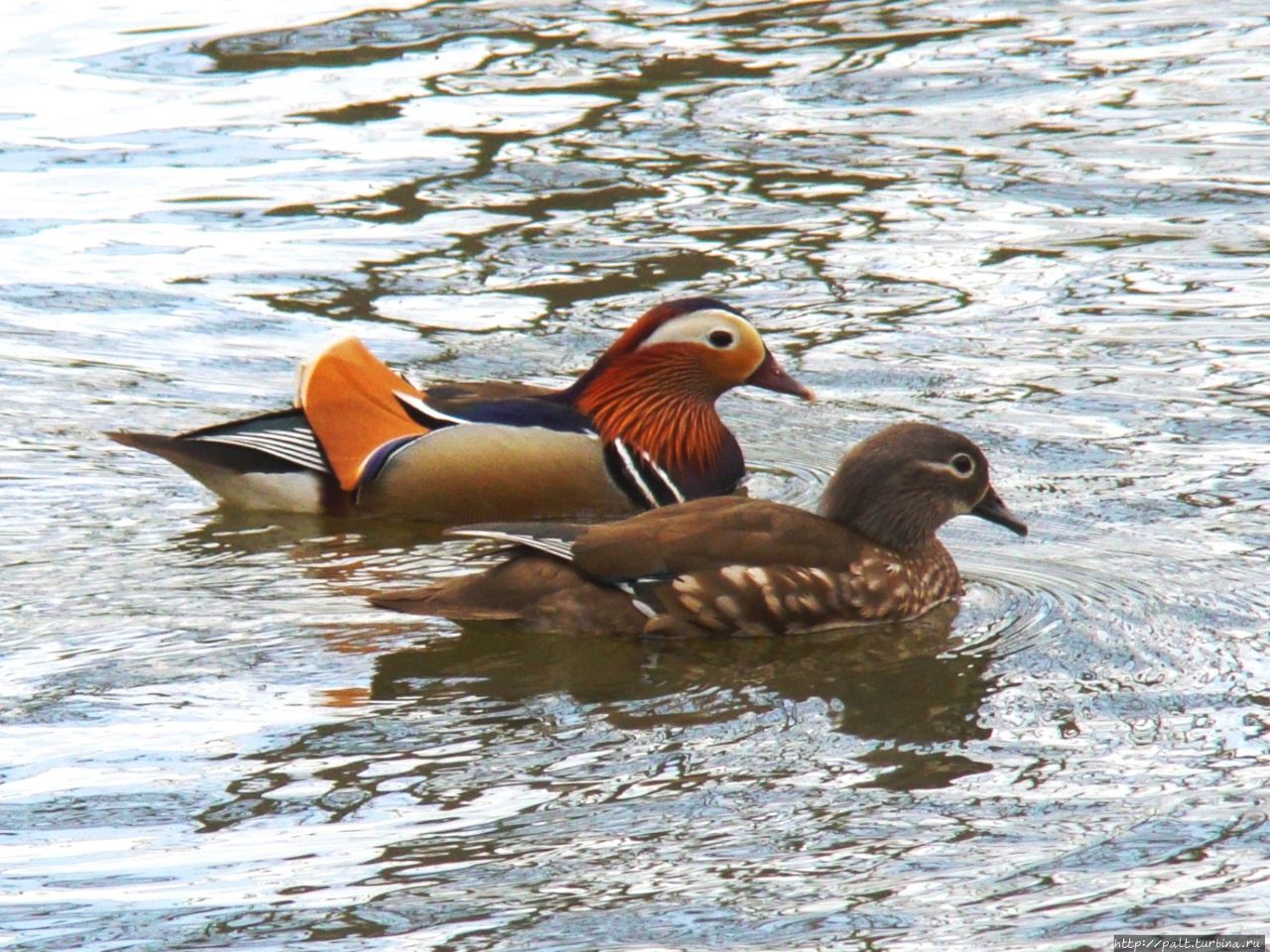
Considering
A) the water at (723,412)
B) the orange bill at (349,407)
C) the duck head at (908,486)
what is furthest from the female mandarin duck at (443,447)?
the duck head at (908,486)

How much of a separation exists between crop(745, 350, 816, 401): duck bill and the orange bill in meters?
1.28

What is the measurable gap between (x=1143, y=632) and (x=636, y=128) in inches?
269

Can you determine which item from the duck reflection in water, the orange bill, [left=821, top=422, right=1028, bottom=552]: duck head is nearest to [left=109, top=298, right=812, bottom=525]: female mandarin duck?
the orange bill

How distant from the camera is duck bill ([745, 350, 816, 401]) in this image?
8461 mm

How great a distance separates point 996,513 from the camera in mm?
7316

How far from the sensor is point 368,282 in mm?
10539

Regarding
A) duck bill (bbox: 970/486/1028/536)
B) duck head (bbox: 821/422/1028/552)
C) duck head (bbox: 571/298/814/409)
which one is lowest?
duck bill (bbox: 970/486/1028/536)

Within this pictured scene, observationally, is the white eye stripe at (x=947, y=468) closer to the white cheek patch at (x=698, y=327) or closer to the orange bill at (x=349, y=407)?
the white cheek patch at (x=698, y=327)

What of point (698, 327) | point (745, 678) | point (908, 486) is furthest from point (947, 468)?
point (698, 327)

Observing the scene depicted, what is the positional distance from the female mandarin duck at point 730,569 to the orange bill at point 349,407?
1.49 metres

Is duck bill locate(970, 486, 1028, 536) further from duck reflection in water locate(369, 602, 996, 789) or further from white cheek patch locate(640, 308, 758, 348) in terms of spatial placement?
white cheek patch locate(640, 308, 758, 348)

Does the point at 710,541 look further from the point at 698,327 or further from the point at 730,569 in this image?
the point at 698,327

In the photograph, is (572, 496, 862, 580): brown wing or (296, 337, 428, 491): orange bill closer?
(572, 496, 862, 580): brown wing

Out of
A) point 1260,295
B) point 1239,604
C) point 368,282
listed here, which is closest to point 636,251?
point 368,282
